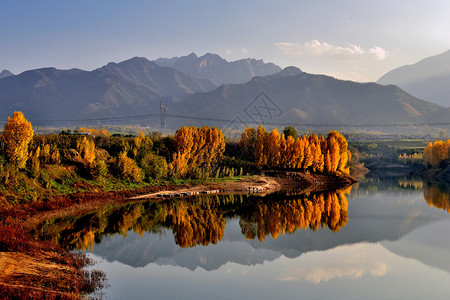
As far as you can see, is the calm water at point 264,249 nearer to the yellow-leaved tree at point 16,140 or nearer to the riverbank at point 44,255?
the riverbank at point 44,255

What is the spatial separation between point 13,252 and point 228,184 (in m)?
48.1

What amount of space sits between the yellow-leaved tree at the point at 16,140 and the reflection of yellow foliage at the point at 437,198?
5782cm

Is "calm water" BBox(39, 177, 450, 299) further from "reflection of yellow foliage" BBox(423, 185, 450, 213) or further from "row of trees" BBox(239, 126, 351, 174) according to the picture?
"row of trees" BBox(239, 126, 351, 174)

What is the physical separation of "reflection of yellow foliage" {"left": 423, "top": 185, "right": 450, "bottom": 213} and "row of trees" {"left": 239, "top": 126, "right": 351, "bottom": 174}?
22.4m

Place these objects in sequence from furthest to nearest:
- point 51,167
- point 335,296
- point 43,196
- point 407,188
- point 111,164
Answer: point 407,188 → point 111,164 → point 51,167 → point 43,196 → point 335,296

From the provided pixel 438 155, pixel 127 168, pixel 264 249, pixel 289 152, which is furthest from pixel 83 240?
pixel 438 155

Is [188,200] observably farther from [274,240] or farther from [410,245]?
[410,245]

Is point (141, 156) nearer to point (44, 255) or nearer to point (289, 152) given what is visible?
point (289, 152)

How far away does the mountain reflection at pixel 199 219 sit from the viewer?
115 feet

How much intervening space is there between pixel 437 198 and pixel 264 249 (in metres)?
48.3

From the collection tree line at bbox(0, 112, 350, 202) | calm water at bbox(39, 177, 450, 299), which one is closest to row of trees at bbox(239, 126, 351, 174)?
tree line at bbox(0, 112, 350, 202)

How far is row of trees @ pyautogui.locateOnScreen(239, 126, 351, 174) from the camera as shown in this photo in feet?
287

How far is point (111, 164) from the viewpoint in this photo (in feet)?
202

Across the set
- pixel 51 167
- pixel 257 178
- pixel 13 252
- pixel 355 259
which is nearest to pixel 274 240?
pixel 355 259
